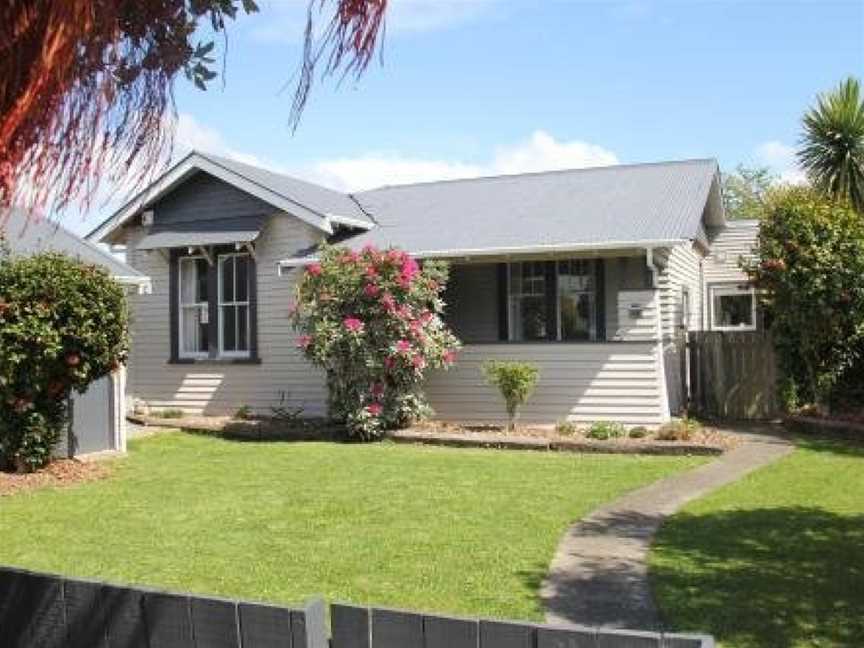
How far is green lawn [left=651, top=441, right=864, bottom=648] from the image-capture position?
5.73m

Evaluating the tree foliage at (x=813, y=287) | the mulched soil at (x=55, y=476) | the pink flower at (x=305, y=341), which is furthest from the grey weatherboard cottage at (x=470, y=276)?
the mulched soil at (x=55, y=476)

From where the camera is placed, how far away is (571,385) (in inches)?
609

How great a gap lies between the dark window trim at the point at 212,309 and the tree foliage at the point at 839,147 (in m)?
11.0

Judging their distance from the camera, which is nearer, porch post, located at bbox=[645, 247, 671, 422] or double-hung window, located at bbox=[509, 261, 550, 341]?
porch post, located at bbox=[645, 247, 671, 422]

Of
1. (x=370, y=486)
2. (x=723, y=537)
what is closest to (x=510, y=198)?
(x=370, y=486)

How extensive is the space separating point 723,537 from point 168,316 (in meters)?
13.4

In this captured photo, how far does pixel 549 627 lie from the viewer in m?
2.57

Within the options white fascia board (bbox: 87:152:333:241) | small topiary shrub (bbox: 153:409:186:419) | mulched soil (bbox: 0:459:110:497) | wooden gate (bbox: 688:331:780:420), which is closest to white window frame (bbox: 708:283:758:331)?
wooden gate (bbox: 688:331:780:420)

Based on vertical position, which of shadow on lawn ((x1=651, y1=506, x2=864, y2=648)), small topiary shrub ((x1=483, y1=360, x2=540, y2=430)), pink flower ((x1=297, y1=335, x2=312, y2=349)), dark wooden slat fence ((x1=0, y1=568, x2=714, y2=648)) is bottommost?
shadow on lawn ((x1=651, y1=506, x2=864, y2=648))

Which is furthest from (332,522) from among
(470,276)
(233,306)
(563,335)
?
(233,306)

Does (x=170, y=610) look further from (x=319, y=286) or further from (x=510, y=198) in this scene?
(x=510, y=198)

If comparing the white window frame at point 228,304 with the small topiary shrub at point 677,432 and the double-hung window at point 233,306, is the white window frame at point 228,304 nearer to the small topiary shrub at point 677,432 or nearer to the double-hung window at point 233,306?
the double-hung window at point 233,306

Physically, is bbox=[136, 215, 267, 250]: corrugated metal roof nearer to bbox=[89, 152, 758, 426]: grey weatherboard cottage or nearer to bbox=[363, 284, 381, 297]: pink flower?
bbox=[89, 152, 758, 426]: grey weatherboard cottage

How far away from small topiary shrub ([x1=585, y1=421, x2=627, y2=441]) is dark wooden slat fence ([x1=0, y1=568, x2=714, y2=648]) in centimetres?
1114
